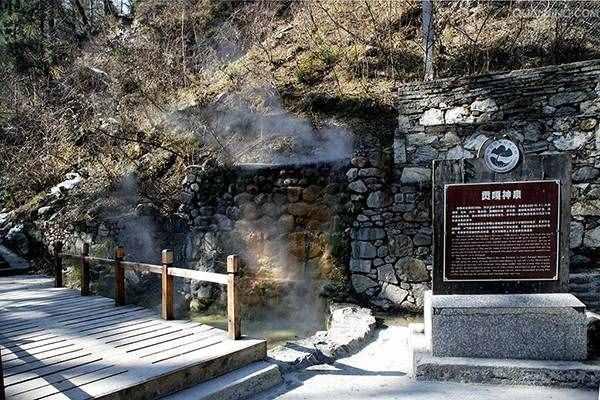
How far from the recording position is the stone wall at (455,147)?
617cm

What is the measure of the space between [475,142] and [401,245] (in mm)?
2120

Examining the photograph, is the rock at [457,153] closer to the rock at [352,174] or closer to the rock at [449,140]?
the rock at [449,140]

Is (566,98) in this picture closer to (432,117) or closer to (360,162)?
(432,117)

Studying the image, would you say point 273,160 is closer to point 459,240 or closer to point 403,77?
point 403,77

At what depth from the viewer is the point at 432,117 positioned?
703 centimetres

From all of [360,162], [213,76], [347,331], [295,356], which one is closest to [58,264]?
[295,356]


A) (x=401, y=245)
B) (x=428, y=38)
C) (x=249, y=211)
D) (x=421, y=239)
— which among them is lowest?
(x=401, y=245)

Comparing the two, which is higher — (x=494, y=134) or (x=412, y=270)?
(x=494, y=134)

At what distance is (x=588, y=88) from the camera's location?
6172mm

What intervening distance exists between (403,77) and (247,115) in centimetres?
356

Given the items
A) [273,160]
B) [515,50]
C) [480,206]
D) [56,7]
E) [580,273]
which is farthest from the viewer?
[56,7]

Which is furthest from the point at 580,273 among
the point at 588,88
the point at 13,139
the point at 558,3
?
the point at 13,139

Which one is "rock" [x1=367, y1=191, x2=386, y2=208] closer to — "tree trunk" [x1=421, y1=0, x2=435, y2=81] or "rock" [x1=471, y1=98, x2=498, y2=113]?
"rock" [x1=471, y1=98, x2=498, y2=113]

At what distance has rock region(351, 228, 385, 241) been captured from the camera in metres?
6.79
